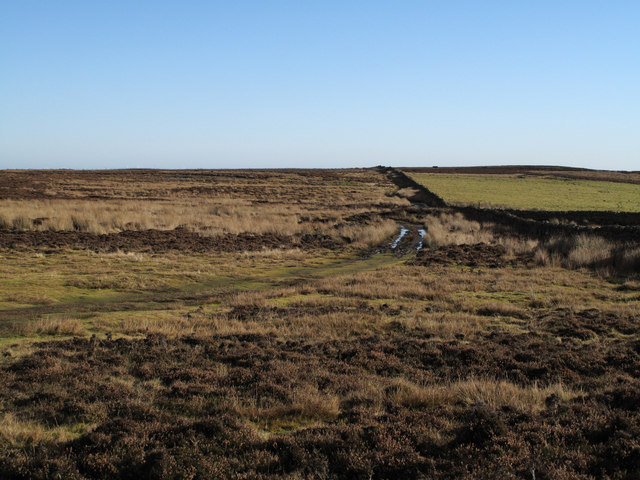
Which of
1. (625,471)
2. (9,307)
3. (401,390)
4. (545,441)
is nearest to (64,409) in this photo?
(401,390)

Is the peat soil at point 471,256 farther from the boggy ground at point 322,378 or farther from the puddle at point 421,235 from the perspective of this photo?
the boggy ground at point 322,378

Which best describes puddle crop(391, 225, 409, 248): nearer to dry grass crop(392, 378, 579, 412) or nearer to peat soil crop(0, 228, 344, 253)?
peat soil crop(0, 228, 344, 253)

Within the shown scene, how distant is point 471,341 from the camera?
11.6m

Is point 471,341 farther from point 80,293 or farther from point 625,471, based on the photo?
point 80,293

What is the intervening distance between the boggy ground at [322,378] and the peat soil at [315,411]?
0.03 m

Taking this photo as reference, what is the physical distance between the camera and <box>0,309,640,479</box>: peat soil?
5.36 meters

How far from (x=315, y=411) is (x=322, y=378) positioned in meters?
1.45

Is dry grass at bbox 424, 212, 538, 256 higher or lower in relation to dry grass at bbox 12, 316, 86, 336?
higher

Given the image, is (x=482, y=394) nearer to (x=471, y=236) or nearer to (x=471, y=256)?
(x=471, y=256)

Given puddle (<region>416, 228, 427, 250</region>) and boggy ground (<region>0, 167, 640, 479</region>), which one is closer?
boggy ground (<region>0, 167, 640, 479</region>)

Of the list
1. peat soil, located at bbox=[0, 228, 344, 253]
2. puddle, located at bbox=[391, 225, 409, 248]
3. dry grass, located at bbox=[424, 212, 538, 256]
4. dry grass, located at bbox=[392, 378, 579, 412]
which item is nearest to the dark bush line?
dry grass, located at bbox=[424, 212, 538, 256]

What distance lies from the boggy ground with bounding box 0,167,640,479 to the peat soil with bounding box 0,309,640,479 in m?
0.03

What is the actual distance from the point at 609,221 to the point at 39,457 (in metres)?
39.4

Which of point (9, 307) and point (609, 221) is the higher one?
point (609, 221)
